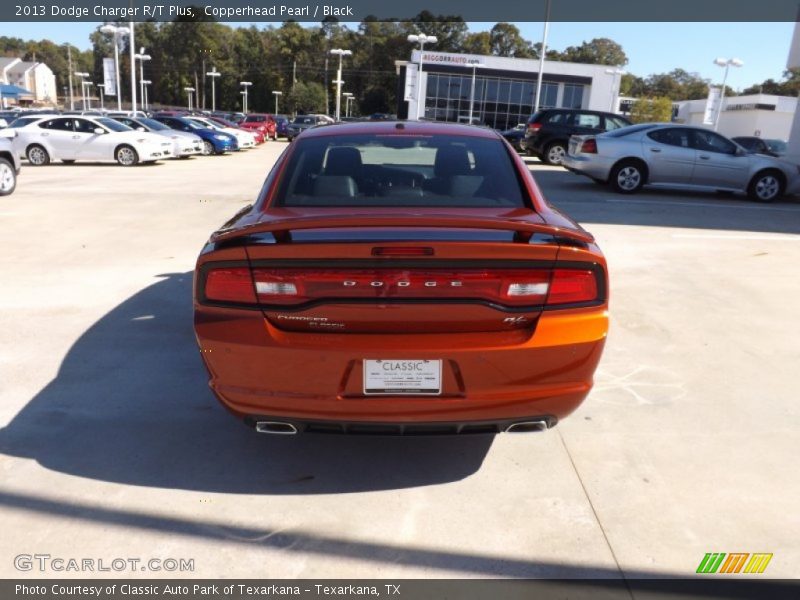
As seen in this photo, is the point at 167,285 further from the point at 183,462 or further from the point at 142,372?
the point at 183,462

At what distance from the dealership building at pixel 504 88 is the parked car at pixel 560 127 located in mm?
35457

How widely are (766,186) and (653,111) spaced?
6283 cm

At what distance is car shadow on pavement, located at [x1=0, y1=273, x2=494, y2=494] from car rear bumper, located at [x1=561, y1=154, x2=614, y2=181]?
11.3 m

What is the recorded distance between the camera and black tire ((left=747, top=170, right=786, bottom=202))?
13805 millimetres

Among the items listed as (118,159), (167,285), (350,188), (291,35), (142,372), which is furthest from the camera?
(291,35)

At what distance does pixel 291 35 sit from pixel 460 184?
373 ft

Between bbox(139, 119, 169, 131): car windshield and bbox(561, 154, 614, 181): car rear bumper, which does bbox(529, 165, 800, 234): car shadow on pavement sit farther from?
bbox(139, 119, 169, 131): car windshield

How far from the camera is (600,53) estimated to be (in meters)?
125

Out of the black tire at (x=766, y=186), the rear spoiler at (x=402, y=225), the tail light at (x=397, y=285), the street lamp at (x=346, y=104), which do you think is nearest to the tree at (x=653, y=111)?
the street lamp at (x=346, y=104)

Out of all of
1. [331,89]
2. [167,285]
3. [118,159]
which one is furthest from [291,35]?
[167,285]

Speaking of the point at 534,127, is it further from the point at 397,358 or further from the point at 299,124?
the point at 299,124

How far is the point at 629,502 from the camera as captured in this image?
10.0 ft

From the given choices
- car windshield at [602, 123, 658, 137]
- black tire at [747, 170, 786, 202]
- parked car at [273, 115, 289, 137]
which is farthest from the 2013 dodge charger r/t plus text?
parked car at [273, 115, 289, 137]

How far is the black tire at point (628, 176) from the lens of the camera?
13664 mm
